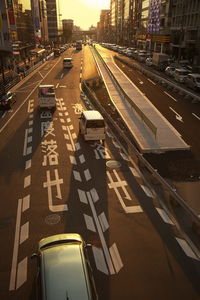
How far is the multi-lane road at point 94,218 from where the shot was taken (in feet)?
32.1

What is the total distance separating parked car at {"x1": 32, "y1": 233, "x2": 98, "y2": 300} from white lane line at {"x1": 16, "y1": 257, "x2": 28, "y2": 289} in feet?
4.95

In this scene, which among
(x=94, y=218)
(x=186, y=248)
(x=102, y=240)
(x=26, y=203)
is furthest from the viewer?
(x=26, y=203)

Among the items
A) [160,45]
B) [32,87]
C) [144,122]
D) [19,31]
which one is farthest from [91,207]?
[160,45]

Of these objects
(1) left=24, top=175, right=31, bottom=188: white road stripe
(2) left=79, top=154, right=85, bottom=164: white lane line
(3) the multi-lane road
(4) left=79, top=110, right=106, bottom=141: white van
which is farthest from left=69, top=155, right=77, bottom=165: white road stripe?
(1) left=24, top=175, right=31, bottom=188: white road stripe

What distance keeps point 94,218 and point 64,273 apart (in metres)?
5.20

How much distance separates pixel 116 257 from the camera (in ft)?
35.4

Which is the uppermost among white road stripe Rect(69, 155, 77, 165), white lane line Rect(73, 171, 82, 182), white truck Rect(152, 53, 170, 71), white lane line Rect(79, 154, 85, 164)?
white truck Rect(152, 53, 170, 71)

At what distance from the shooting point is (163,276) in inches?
392

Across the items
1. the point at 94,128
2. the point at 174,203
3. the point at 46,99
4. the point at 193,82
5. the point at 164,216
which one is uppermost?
the point at 193,82

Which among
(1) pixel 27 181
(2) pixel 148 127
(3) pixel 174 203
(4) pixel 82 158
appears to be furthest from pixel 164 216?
(2) pixel 148 127

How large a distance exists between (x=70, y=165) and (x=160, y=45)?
98.6 meters

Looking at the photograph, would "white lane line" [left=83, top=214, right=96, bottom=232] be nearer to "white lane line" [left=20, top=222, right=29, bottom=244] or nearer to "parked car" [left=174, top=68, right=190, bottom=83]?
"white lane line" [left=20, top=222, right=29, bottom=244]

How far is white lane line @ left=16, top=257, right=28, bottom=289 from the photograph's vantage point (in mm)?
9736

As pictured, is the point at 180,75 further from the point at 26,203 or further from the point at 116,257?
the point at 116,257
